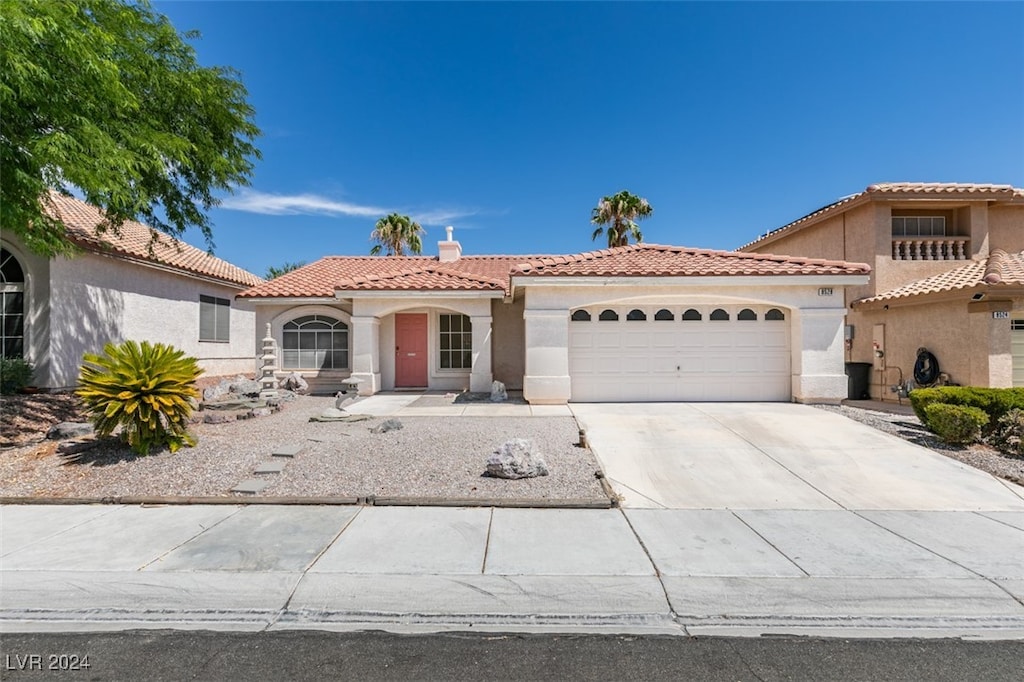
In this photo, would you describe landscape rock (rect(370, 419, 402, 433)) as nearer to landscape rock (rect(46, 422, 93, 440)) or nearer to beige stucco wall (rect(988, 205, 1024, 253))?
landscape rock (rect(46, 422, 93, 440))

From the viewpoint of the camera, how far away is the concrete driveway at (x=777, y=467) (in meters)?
6.02

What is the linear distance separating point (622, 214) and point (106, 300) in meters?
21.8

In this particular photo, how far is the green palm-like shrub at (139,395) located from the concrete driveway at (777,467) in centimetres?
669

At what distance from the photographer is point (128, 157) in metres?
8.35

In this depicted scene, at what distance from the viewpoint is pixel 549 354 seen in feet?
39.9

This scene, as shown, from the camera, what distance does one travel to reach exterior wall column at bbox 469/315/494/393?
46.8 ft

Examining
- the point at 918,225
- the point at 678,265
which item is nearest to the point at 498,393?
the point at 678,265

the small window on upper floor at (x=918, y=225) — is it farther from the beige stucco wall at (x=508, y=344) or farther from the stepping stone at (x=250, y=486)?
the stepping stone at (x=250, y=486)

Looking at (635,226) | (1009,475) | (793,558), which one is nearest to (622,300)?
(1009,475)

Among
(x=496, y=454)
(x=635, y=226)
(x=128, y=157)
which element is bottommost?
(x=496, y=454)

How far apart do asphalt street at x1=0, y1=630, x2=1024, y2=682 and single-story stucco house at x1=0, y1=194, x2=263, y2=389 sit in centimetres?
1027

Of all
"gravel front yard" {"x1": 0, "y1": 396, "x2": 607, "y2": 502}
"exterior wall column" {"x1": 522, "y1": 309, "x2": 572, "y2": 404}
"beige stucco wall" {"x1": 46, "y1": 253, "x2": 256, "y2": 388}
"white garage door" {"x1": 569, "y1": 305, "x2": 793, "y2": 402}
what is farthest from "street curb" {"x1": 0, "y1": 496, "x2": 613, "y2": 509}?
"beige stucco wall" {"x1": 46, "y1": 253, "x2": 256, "y2": 388}

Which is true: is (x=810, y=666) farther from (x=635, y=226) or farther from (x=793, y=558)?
(x=635, y=226)

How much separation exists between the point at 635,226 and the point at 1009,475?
2018cm
